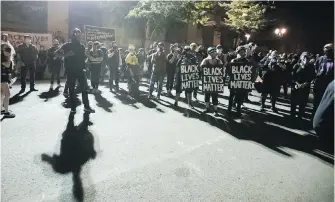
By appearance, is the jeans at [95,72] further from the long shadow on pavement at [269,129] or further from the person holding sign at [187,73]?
the person holding sign at [187,73]

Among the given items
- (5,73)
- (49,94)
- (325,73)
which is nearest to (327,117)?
(325,73)

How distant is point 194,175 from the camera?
461 cm

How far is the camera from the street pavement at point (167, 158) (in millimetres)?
4027

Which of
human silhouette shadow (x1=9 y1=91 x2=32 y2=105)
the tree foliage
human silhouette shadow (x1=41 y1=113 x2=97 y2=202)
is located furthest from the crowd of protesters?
the tree foliage

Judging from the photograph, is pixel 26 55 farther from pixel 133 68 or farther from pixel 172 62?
pixel 172 62

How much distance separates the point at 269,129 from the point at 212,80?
2149mm

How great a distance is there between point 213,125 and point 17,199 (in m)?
5.02

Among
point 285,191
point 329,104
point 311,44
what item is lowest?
point 285,191

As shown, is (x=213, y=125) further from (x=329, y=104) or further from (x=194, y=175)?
(x=329, y=104)

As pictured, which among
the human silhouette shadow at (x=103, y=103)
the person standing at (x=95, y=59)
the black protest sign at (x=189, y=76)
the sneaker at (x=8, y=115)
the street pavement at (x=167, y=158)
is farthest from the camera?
the person standing at (x=95, y=59)

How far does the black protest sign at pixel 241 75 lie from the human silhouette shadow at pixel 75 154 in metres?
4.19

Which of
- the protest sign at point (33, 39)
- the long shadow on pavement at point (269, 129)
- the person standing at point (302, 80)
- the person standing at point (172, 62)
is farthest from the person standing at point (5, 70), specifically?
the protest sign at point (33, 39)

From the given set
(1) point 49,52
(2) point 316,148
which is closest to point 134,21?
(1) point 49,52

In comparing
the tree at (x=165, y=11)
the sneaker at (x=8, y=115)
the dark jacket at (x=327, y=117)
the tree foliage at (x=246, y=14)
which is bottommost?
the sneaker at (x=8, y=115)
